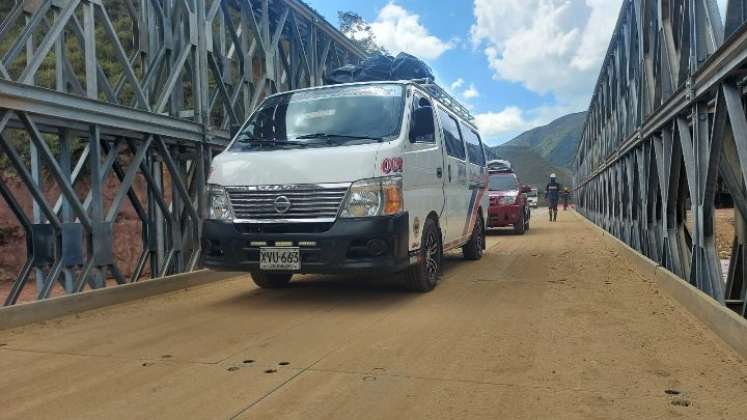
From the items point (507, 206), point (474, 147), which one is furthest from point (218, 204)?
point (507, 206)

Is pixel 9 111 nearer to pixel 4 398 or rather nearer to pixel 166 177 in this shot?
pixel 4 398

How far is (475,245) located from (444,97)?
8.26 ft

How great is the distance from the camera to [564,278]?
6.94 meters

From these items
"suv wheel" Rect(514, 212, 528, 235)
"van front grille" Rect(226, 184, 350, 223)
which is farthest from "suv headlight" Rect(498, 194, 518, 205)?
"van front grille" Rect(226, 184, 350, 223)

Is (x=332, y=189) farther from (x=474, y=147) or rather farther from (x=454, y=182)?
(x=474, y=147)

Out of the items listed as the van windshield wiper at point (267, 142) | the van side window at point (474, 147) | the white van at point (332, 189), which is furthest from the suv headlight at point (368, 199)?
the van side window at point (474, 147)

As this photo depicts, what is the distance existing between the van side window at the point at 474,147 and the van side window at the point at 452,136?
0.50 metres

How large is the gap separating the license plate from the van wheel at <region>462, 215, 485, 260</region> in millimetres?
4365

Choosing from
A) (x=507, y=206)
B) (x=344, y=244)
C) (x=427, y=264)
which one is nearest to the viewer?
(x=344, y=244)

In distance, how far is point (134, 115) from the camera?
253 inches

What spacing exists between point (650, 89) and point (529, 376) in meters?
4.44

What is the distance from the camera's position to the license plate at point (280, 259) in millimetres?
5078

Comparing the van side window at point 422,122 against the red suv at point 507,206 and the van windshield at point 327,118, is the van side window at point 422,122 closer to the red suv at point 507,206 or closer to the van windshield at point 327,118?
the van windshield at point 327,118

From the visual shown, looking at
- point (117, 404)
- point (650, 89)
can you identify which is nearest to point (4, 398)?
point (117, 404)
